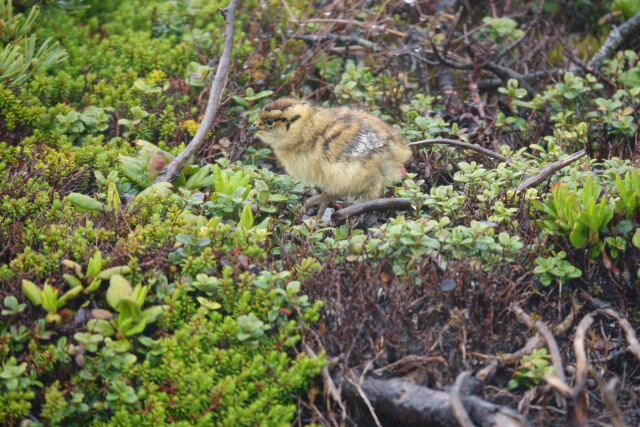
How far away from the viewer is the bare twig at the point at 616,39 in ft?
19.6

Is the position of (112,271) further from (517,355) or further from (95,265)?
(517,355)

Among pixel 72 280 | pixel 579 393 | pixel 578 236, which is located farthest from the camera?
pixel 578 236

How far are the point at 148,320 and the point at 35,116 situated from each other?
2441mm

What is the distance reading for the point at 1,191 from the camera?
4238mm

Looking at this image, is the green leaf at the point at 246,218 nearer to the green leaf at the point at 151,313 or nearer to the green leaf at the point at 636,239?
the green leaf at the point at 151,313

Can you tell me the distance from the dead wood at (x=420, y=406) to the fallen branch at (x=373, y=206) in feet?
4.45

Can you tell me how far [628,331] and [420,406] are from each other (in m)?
1.08

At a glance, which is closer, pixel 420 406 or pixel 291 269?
pixel 420 406

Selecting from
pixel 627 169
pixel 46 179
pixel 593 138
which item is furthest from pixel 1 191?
pixel 593 138

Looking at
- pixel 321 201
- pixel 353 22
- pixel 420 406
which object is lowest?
pixel 420 406

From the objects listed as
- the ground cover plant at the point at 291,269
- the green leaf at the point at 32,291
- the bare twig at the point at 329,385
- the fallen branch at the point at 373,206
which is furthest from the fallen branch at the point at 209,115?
the bare twig at the point at 329,385

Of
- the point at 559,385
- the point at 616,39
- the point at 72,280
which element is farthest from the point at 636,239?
the point at 616,39

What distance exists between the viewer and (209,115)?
4.82 metres

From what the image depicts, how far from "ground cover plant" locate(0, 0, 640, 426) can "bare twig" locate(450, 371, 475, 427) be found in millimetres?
16
